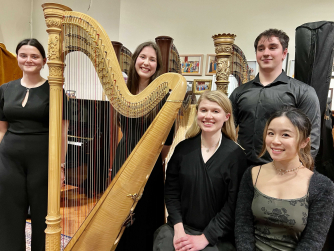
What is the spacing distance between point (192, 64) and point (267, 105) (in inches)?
111

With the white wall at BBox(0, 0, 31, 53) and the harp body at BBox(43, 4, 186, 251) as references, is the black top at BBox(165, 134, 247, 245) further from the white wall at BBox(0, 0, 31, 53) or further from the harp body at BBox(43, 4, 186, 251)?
the white wall at BBox(0, 0, 31, 53)

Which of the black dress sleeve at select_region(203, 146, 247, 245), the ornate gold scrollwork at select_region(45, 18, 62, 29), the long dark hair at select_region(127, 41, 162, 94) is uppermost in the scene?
the ornate gold scrollwork at select_region(45, 18, 62, 29)

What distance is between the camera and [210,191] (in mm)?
1367

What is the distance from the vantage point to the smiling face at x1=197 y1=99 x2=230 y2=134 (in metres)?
1.36

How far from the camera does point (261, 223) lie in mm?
1195

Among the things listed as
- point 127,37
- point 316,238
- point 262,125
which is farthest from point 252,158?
point 127,37

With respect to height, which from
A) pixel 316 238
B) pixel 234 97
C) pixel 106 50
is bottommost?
pixel 316 238

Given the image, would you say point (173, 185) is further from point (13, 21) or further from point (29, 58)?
point (13, 21)

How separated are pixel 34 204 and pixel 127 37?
148 inches

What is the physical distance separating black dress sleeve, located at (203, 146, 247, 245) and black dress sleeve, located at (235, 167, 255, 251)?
6 cm

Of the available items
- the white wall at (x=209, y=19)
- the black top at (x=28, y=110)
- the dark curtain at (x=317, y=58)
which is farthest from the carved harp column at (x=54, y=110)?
the white wall at (x=209, y=19)

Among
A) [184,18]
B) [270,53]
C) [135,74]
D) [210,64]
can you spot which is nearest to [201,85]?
[210,64]

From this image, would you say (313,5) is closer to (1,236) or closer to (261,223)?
(261,223)

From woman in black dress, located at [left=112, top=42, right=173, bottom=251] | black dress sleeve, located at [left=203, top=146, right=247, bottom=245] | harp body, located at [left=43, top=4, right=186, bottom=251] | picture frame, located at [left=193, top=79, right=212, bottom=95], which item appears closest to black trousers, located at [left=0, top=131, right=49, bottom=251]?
harp body, located at [left=43, top=4, right=186, bottom=251]
